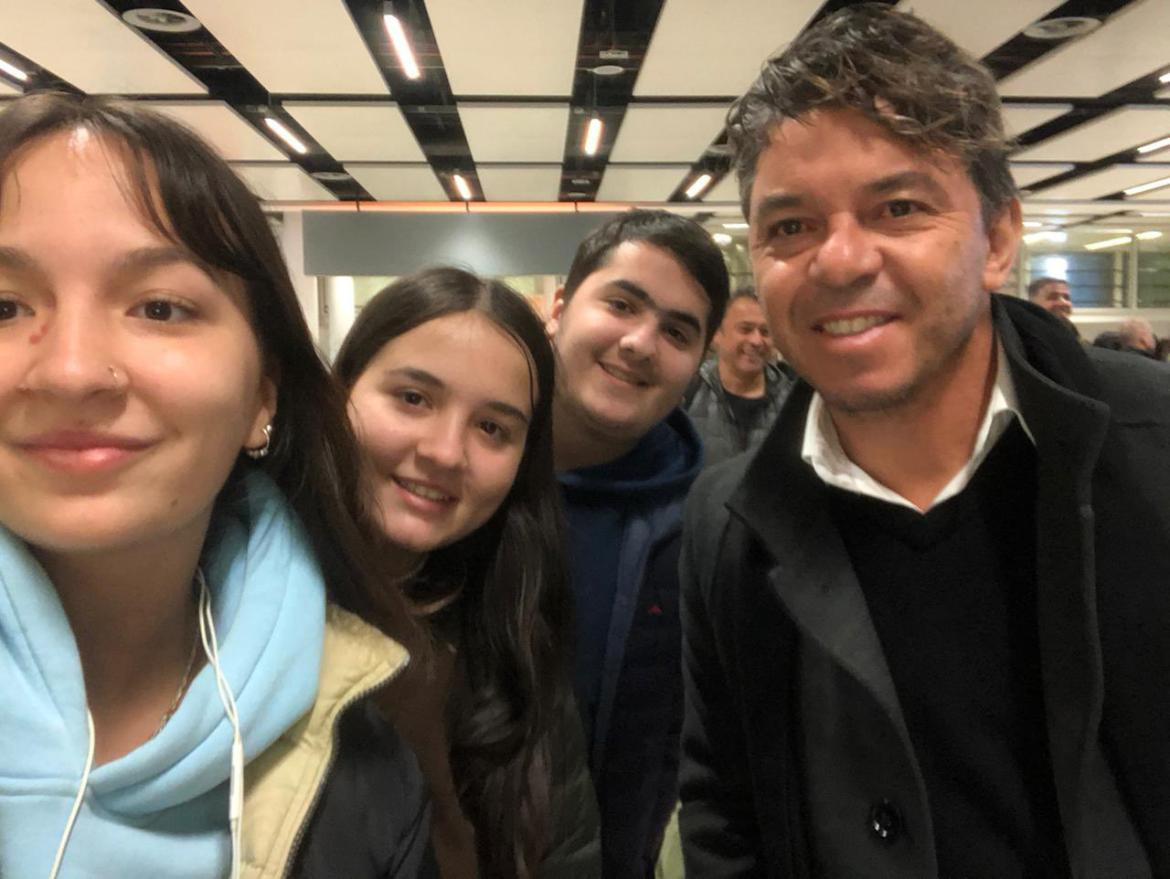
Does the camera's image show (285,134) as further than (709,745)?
Yes

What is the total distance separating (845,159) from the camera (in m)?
1.07

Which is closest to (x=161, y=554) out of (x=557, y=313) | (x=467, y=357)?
(x=467, y=357)

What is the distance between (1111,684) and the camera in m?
0.95

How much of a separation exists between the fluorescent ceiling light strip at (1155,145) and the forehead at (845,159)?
227 inches

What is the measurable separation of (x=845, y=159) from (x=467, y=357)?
64 centimetres

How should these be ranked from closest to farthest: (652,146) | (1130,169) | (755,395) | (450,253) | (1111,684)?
(1111,684), (755,395), (652,146), (1130,169), (450,253)

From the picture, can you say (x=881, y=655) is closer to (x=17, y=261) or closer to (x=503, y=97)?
(x=17, y=261)

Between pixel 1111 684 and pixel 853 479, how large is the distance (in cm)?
37

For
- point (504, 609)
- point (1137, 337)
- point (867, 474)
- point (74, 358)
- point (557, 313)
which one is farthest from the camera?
point (1137, 337)

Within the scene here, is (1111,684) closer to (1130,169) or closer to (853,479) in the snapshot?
(853,479)

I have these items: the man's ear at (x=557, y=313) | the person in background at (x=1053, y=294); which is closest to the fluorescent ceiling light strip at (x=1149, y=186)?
the person in background at (x=1053, y=294)

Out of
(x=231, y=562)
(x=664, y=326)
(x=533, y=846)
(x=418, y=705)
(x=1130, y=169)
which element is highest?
(x=1130, y=169)

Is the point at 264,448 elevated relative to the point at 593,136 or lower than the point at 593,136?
lower

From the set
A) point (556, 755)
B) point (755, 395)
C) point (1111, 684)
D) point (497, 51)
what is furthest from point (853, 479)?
point (497, 51)
